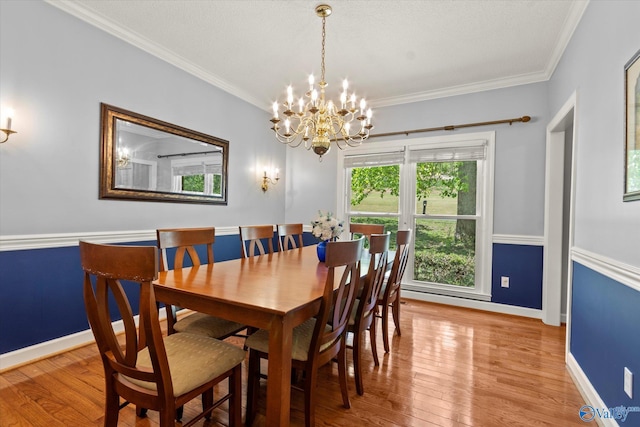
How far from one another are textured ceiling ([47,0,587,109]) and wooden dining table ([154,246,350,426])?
200 cm

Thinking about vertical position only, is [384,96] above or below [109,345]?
above

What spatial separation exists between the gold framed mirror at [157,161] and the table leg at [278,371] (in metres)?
2.23

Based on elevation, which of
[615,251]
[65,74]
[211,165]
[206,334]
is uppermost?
[65,74]

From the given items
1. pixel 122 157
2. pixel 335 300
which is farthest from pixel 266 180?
pixel 335 300


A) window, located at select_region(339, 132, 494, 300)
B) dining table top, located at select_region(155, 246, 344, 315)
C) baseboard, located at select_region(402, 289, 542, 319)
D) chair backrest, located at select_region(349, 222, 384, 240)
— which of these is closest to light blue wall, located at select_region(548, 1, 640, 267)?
window, located at select_region(339, 132, 494, 300)

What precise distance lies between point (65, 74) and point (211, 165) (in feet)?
→ 4.94

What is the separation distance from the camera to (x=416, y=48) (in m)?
2.82

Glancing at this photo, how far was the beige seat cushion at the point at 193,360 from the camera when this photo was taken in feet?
3.93

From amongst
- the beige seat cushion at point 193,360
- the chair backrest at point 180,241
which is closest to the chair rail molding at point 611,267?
the beige seat cushion at point 193,360

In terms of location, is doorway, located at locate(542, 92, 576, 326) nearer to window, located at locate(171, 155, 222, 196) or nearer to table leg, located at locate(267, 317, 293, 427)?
table leg, located at locate(267, 317, 293, 427)

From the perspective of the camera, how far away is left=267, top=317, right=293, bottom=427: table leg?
48.8 inches

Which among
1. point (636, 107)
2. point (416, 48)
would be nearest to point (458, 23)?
point (416, 48)

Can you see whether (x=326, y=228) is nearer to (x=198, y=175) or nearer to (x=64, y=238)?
(x=198, y=175)

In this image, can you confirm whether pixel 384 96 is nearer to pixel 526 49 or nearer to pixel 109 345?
pixel 526 49
